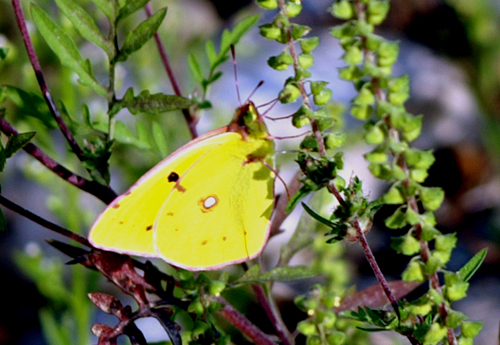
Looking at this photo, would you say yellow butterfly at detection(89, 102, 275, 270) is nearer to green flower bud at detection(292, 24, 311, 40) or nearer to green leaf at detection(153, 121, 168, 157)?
green leaf at detection(153, 121, 168, 157)

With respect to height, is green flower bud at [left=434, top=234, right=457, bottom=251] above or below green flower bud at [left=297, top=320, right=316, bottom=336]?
above

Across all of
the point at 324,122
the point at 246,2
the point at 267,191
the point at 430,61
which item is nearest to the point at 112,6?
the point at 324,122

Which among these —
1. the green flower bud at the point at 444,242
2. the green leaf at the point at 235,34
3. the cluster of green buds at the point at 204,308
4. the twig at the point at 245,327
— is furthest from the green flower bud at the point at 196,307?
the green leaf at the point at 235,34

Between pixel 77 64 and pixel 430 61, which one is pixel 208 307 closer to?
pixel 77 64

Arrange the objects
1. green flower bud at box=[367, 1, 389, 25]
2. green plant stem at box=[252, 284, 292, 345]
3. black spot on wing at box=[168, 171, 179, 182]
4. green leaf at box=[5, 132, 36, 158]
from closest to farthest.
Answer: green flower bud at box=[367, 1, 389, 25] → green leaf at box=[5, 132, 36, 158] → green plant stem at box=[252, 284, 292, 345] → black spot on wing at box=[168, 171, 179, 182]

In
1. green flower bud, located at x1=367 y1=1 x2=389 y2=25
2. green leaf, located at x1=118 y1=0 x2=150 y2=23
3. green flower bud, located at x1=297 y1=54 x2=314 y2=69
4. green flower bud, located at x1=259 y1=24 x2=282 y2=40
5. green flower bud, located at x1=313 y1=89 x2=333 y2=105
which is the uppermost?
green leaf, located at x1=118 y1=0 x2=150 y2=23

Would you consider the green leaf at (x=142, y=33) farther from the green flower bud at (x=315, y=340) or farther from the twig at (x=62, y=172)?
the green flower bud at (x=315, y=340)

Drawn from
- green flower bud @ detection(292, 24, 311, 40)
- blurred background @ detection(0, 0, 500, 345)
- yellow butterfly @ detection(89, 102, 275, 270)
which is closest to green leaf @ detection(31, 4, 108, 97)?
yellow butterfly @ detection(89, 102, 275, 270)
